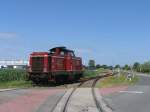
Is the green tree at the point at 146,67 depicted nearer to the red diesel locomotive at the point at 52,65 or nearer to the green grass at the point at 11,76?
the green grass at the point at 11,76

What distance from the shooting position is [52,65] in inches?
1668

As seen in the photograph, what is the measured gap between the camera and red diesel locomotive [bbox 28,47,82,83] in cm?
4166

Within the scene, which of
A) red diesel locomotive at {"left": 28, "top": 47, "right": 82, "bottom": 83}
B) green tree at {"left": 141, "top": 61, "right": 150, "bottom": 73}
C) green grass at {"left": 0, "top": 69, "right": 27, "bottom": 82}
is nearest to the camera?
red diesel locomotive at {"left": 28, "top": 47, "right": 82, "bottom": 83}

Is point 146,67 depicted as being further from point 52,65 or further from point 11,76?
point 52,65

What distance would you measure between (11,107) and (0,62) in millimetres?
117340

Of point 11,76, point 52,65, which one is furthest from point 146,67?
point 52,65

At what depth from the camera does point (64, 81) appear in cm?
4691

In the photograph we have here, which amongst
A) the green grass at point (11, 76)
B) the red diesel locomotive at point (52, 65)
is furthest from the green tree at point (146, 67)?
the red diesel locomotive at point (52, 65)

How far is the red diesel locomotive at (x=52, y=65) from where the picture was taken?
41.7 meters

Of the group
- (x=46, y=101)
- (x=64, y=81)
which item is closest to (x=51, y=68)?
(x=64, y=81)

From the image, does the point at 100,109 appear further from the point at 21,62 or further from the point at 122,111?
the point at 21,62

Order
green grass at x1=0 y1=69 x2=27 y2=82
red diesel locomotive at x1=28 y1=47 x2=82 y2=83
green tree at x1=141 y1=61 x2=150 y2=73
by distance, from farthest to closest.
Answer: green tree at x1=141 y1=61 x2=150 y2=73 < green grass at x1=0 y1=69 x2=27 y2=82 < red diesel locomotive at x1=28 y1=47 x2=82 y2=83

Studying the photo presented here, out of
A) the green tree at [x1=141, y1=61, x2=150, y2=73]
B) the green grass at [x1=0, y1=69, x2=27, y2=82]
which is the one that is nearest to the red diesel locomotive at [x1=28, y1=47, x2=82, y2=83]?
the green grass at [x1=0, y1=69, x2=27, y2=82]

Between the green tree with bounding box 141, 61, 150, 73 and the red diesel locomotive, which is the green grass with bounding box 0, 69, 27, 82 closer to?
the red diesel locomotive
